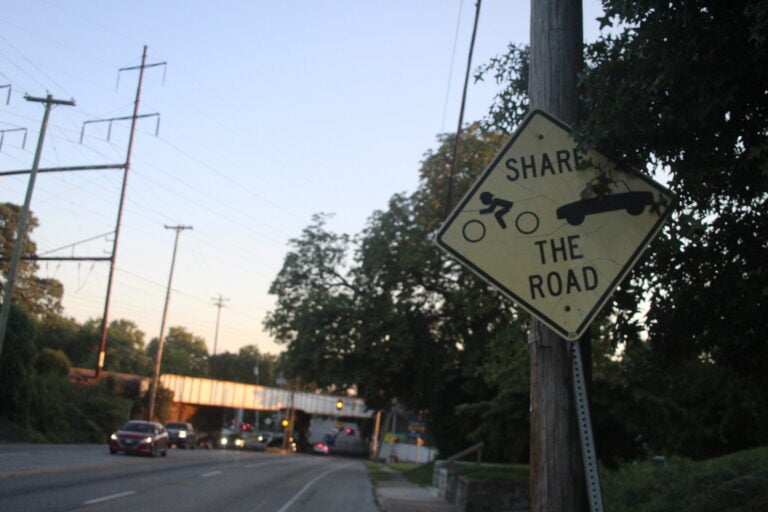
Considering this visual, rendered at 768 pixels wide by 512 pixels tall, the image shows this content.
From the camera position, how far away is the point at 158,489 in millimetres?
17375

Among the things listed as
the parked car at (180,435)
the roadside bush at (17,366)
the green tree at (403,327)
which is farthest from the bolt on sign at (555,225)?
the parked car at (180,435)

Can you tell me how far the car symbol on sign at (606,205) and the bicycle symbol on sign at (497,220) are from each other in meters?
0.15

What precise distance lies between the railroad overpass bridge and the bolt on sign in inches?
1850

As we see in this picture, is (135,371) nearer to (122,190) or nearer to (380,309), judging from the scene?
(122,190)

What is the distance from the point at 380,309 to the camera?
33.2 meters

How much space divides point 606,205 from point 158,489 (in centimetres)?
1588

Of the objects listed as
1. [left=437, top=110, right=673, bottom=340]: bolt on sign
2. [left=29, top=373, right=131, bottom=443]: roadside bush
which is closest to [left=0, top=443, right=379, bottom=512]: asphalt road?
[left=437, top=110, right=673, bottom=340]: bolt on sign

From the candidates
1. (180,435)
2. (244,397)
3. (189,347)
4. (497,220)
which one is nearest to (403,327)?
(180,435)

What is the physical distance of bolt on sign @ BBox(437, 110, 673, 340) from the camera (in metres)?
3.66

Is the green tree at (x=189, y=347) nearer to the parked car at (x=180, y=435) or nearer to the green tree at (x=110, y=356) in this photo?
the green tree at (x=110, y=356)

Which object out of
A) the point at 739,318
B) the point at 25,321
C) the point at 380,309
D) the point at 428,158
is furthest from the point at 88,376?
the point at 739,318

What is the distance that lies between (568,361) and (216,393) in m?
62.7

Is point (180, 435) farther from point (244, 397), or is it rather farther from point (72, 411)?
point (244, 397)

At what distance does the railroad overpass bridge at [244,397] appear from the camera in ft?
195
